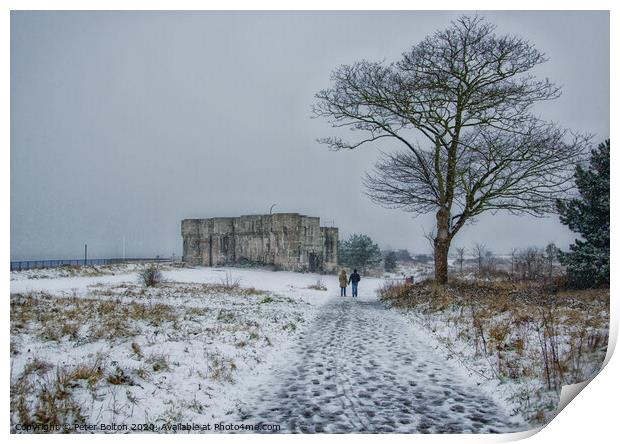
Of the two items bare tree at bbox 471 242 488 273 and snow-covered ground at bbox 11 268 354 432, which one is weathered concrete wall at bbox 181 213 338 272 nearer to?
bare tree at bbox 471 242 488 273

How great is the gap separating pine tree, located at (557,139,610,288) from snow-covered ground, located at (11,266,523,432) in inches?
90.4

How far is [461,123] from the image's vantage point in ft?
27.7

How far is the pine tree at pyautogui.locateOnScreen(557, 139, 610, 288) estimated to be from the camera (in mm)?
5859

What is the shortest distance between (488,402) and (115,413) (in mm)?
3933

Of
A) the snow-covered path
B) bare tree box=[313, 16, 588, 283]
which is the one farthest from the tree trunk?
the snow-covered path

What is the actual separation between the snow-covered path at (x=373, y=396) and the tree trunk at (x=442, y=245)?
4.10m

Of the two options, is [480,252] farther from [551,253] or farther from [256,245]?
[256,245]

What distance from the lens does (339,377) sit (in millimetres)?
5324

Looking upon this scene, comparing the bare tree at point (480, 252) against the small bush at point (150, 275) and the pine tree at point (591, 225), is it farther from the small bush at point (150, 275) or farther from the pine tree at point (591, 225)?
the small bush at point (150, 275)

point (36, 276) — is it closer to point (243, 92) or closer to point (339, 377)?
point (243, 92)

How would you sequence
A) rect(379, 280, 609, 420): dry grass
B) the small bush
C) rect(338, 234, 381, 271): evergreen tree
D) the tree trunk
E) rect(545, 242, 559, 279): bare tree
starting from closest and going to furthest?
rect(379, 280, 609, 420): dry grass
rect(545, 242, 559, 279): bare tree
the tree trunk
the small bush
rect(338, 234, 381, 271): evergreen tree

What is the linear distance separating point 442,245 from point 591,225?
433 cm

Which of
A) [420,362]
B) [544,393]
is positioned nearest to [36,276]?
[420,362]

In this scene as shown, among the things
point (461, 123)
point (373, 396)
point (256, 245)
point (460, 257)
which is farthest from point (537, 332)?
point (256, 245)
